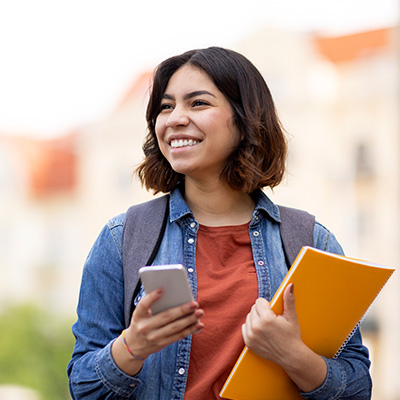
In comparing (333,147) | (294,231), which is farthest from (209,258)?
(333,147)

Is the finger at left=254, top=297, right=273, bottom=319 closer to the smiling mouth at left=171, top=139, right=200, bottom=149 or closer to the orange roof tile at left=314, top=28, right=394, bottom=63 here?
the smiling mouth at left=171, top=139, right=200, bottom=149

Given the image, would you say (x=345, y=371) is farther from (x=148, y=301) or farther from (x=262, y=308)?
(x=148, y=301)

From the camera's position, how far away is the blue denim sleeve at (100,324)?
1.72m

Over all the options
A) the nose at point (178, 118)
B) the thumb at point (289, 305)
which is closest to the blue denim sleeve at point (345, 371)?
the thumb at point (289, 305)

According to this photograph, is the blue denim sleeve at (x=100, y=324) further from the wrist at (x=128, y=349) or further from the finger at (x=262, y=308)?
the finger at (x=262, y=308)

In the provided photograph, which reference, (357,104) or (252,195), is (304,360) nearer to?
(252,195)

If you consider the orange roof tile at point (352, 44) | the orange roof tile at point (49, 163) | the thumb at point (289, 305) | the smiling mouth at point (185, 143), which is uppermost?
the smiling mouth at point (185, 143)

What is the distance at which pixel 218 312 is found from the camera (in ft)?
5.90

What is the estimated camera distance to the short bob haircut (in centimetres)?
193

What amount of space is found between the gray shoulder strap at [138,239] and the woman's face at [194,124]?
0.14m

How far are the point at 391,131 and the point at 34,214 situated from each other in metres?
13.3

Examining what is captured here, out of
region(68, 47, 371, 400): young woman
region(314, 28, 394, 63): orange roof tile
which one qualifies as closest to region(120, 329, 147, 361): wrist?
region(68, 47, 371, 400): young woman

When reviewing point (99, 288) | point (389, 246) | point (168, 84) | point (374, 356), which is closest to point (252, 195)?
point (168, 84)

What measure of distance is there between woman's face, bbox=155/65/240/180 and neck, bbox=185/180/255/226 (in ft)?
0.21
